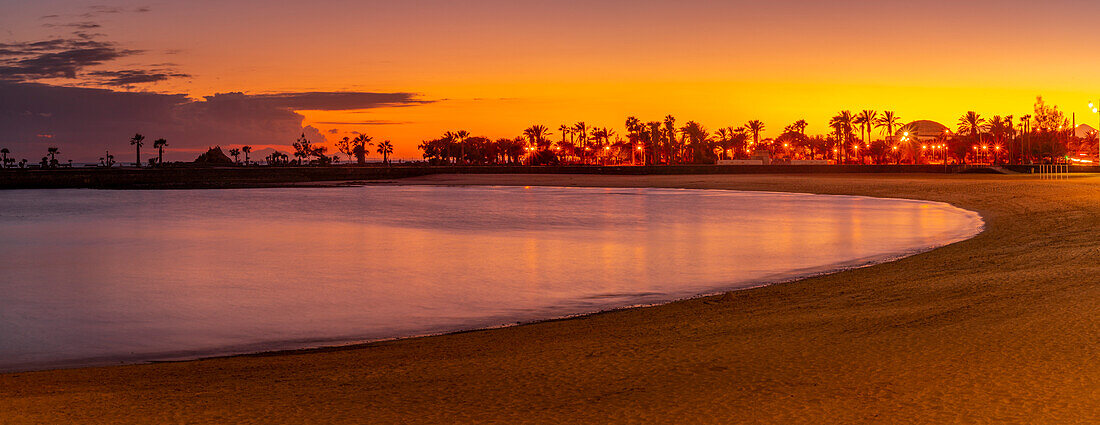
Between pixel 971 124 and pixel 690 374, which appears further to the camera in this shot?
pixel 971 124

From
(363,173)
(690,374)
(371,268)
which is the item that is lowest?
(371,268)

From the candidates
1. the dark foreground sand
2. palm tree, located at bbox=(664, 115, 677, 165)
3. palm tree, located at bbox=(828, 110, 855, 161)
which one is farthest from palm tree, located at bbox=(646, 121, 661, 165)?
the dark foreground sand

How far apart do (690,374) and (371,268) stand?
1271 centimetres

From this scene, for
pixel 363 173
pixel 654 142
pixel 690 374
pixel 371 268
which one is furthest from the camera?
pixel 654 142

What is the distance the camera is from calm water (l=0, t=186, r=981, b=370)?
34.6 feet

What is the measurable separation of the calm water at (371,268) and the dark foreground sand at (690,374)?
2247 mm

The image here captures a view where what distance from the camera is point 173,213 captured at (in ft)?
140

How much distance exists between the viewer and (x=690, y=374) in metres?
5.86

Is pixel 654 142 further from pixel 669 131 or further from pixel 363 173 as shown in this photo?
pixel 363 173

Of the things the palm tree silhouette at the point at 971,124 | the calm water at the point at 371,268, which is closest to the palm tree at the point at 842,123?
the palm tree silhouette at the point at 971,124

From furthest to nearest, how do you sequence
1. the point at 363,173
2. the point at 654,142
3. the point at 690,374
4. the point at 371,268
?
1. the point at 654,142
2. the point at 363,173
3. the point at 371,268
4. the point at 690,374

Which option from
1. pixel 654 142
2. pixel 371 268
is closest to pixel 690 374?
pixel 371 268

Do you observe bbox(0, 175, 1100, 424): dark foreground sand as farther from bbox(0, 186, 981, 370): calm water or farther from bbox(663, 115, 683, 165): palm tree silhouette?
bbox(663, 115, 683, 165): palm tree silhouette

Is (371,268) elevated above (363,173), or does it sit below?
below
